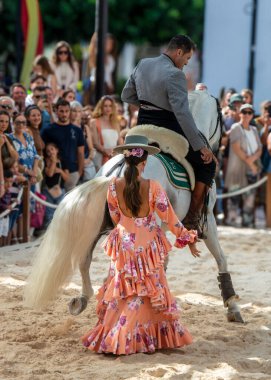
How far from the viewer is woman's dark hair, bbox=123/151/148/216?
7125mm

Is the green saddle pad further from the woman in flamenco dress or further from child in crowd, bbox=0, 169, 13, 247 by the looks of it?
child in crowd, bbox=0, 169, 13, 247

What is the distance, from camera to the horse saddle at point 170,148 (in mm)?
8031

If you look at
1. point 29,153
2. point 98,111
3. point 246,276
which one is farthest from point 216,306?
point 98,111

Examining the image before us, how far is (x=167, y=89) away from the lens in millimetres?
8016

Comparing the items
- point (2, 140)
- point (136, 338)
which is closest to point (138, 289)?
point (136, 338)

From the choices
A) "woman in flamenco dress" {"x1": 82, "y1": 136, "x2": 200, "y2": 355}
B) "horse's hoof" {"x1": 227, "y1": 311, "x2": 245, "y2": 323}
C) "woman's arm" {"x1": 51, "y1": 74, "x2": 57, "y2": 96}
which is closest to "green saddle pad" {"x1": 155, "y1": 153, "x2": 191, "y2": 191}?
"woman in flamenco dress" {"x1": 82, "y1": 136, "x2": 200, "y2": 355}

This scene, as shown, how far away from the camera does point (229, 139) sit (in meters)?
15.1

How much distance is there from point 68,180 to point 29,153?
131cm

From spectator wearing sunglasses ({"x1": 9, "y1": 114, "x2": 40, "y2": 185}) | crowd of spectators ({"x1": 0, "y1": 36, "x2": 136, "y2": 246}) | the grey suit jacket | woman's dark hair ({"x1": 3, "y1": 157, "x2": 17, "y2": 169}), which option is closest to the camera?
the grey suit jacket

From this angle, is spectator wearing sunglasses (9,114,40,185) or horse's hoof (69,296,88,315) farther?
spectator wearing sunglasses (9,114,40,185)

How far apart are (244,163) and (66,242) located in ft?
26.2

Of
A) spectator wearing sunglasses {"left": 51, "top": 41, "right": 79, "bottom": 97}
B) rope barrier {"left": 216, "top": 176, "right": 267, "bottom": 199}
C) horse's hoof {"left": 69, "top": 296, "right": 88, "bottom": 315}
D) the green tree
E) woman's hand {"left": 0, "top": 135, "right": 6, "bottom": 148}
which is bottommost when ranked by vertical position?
horse's hoof {"left": 69, "top": 296, "right": 88, "bottom": 315}

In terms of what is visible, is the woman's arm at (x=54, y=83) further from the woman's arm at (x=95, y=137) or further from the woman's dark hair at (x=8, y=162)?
the woman's dark hair at (x=8, y=162)

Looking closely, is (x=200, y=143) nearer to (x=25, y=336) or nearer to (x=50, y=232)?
(x=50, y=232)
